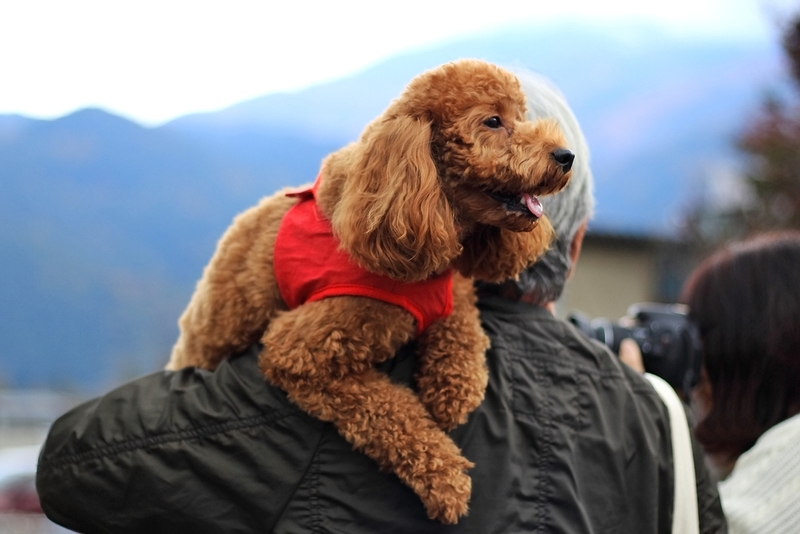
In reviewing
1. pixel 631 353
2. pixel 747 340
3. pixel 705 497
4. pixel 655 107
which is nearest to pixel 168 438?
pixel 705 497

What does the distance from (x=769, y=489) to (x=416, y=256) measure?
117 centimetres

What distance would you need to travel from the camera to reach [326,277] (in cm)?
144

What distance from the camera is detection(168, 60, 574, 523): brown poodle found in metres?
1.34

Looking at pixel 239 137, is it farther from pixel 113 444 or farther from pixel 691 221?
pixel 691 221

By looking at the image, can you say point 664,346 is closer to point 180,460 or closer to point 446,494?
point 446,494

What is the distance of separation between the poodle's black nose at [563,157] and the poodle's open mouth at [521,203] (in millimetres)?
81

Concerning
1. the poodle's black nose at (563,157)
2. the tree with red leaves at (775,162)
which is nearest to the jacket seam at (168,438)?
the poodle's black nose at (563,157)

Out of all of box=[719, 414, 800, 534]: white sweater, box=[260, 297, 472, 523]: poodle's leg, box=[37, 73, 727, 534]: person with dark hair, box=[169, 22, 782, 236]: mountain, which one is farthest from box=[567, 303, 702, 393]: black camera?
box=[169, 22, 782, 236]: mountain

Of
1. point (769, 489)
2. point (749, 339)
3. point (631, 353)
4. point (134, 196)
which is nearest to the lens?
point (769, 489)

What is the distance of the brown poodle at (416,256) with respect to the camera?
134cm

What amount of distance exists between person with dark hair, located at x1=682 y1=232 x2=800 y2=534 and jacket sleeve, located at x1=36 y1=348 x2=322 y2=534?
1.57m

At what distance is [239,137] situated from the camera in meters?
5.79

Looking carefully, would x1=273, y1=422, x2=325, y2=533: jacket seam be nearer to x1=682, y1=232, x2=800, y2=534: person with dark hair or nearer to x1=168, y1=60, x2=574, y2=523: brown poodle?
x1=168, y1=60, x2=574, y2=523: brown poodle

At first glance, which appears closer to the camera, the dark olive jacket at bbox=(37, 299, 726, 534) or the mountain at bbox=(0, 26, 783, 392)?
the dark olive jacket at bbox=(37, 299, 726, 534)
